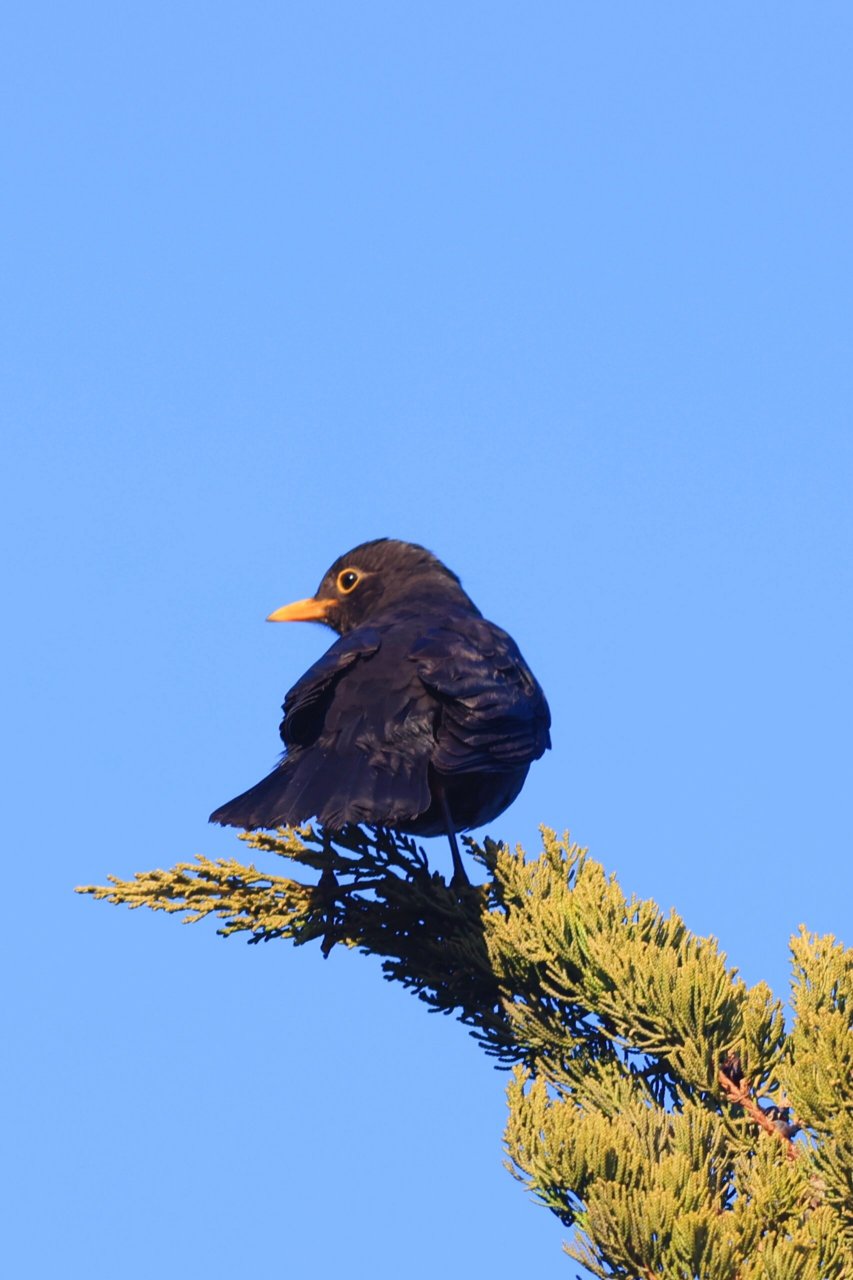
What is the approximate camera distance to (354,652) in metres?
5.08

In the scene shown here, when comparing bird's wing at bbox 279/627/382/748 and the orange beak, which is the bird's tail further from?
the orange beak

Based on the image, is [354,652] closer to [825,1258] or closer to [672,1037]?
[672,1037]

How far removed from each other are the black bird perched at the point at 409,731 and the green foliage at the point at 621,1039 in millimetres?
178

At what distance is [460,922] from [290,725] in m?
1.14

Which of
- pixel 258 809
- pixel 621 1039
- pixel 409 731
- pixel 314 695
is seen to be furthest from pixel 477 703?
pixel 621 1039

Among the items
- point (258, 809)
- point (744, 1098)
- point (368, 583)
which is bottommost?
point (744, 1098)

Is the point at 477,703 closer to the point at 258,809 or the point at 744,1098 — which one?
the point at 258,809

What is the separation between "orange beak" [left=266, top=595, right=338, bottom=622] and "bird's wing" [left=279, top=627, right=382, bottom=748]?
1.74 meters

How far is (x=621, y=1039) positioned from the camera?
3225mm

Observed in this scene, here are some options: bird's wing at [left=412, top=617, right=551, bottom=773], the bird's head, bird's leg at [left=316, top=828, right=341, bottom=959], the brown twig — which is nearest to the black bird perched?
bird's wing at [left=412, top=617, right=551, bottom=773]

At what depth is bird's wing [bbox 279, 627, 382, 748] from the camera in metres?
4.82

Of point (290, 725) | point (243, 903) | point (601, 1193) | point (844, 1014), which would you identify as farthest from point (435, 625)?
point (601, 1193)

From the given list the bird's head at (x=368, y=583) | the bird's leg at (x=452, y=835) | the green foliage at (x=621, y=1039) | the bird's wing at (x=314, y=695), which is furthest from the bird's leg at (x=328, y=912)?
the bird's head at (x=368, y=583)

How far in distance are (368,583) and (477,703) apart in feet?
6.58
